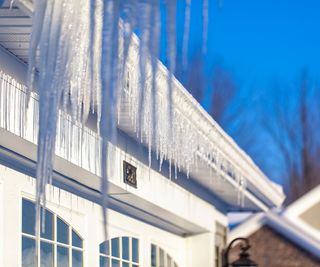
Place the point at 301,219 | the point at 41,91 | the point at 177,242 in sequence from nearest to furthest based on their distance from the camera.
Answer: the point at 41,91 → the point at 177,242 → the point at 301,219

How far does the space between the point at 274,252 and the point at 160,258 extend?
537 centimetres

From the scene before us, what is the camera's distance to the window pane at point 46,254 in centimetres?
684

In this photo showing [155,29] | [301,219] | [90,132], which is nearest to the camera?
[155,29]

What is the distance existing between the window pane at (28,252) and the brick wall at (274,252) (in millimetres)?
8873

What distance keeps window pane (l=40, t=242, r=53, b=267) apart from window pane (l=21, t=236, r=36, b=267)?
6.4 inches

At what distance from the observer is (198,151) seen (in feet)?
27.8

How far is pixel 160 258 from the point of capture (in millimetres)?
10508

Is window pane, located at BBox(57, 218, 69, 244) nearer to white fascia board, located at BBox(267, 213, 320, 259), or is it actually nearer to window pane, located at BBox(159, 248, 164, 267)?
window pane, located at BBox(159, 248, 164, 267)

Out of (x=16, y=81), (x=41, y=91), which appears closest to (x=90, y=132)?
(x=16, y=81)

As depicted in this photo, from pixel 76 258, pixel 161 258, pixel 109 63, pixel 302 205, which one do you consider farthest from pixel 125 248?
pixel 302 205

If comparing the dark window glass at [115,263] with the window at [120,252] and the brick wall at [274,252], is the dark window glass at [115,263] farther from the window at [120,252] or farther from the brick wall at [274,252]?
the brick wall at [274,252]

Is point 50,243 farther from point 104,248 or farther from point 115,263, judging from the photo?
point 115,263

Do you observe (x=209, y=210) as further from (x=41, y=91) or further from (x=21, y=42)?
(x=41, y=91)

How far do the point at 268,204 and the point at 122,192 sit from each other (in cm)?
602
